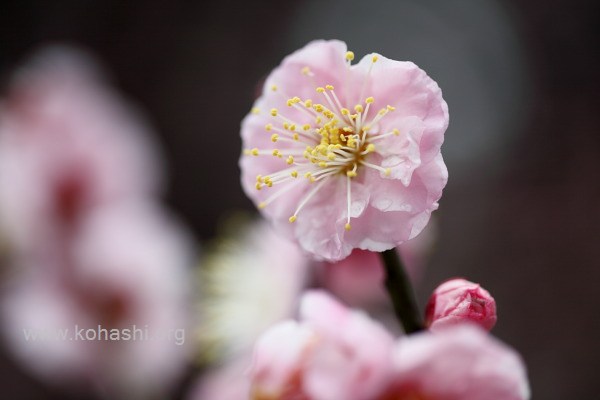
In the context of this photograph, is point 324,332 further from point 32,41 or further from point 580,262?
point 32,41

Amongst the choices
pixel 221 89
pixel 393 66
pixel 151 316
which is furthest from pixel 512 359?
pixel 221 89

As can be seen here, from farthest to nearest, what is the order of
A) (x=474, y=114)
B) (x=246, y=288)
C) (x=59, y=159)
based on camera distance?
1. (x=474, y=114)
2. (x=59, y=159)
3. (x=246, y=288)

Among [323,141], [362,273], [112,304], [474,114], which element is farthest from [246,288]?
[474,114]

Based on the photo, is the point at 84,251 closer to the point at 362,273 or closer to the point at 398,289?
the point at 362,273

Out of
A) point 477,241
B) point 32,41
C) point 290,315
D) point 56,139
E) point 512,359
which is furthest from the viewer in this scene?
point 32,41

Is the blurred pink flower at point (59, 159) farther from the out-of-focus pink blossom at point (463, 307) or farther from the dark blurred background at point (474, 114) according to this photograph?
the dark blurred background at point (474, 114)

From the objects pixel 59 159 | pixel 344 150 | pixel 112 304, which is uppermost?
pixel 344 150
